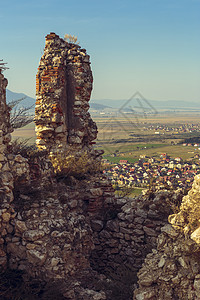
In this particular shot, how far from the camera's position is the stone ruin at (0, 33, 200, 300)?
4.86m

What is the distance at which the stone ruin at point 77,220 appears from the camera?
4855mm

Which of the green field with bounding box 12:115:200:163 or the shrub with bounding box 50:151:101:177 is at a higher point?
the shrub with bounding box 50:151:101:177

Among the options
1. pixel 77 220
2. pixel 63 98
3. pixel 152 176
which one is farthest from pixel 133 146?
pixel 77 220

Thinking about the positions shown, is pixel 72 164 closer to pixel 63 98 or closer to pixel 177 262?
pixel 63 98

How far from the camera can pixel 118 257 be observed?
22.8 ft

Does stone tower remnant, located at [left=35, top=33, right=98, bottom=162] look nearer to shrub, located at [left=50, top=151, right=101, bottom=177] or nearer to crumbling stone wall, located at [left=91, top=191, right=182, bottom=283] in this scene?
shrub, located at [left=50, top=151, right=101, bottom=177]

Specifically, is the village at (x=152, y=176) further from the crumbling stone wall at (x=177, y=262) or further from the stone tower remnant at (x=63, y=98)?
the crumbling stone wall at (x=177, y=262)

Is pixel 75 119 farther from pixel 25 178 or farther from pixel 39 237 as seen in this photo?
pixel 39 237

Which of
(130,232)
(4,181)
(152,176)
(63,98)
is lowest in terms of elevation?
(152,176)

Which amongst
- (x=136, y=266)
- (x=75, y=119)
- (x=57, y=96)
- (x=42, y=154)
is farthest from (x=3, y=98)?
(x=136, y=266)

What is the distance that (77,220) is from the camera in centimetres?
639

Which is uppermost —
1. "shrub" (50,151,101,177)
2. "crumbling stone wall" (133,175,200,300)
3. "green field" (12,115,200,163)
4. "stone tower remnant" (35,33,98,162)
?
"stone tower remnant" (35,33,98,162)

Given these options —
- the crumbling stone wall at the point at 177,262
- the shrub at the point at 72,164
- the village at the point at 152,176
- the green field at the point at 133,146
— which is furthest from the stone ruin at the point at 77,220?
the green field at the point at 133,146

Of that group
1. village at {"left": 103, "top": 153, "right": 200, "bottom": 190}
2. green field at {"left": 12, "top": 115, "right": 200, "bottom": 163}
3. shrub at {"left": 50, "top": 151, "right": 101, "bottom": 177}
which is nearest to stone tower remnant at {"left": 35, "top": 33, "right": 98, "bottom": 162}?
shrub at {"left": 50, "top": 151, "right": 101, "bottom": 177}
